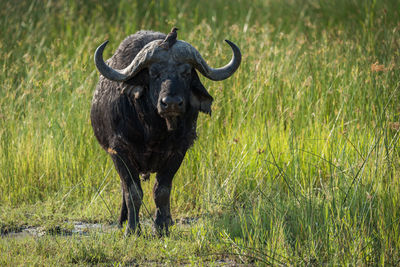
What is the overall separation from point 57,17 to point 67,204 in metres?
6.70

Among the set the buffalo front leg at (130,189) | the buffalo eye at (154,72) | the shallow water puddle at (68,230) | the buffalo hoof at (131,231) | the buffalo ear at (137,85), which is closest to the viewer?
the buffalo eye at (154,72)

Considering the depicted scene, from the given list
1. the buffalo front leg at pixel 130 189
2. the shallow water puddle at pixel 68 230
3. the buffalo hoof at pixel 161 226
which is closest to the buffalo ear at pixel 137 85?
the buffalo front leg at pixel 130 189

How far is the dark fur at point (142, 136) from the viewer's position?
5371 millimetres

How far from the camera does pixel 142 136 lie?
18.1 ft

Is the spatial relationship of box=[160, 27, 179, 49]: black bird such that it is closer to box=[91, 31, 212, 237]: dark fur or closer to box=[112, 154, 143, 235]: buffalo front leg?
box=[91, 31, 212, 237]: dark fur

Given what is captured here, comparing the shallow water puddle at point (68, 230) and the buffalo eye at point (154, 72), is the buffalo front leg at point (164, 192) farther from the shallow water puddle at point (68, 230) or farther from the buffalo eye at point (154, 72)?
the buffalo eye at point (154, 72)

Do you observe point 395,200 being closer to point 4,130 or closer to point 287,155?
point 287,155

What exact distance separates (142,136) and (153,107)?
35 cm

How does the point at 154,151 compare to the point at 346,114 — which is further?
the point at 346,114

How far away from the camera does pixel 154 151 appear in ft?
18.3

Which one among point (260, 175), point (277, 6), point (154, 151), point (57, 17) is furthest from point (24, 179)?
point (277, 6)

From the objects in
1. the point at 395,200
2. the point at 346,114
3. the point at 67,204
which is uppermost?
the point at 346,114

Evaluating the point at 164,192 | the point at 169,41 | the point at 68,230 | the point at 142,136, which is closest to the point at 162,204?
the point at 164,192

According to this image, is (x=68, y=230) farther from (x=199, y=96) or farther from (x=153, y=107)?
(x=199, y=96)
